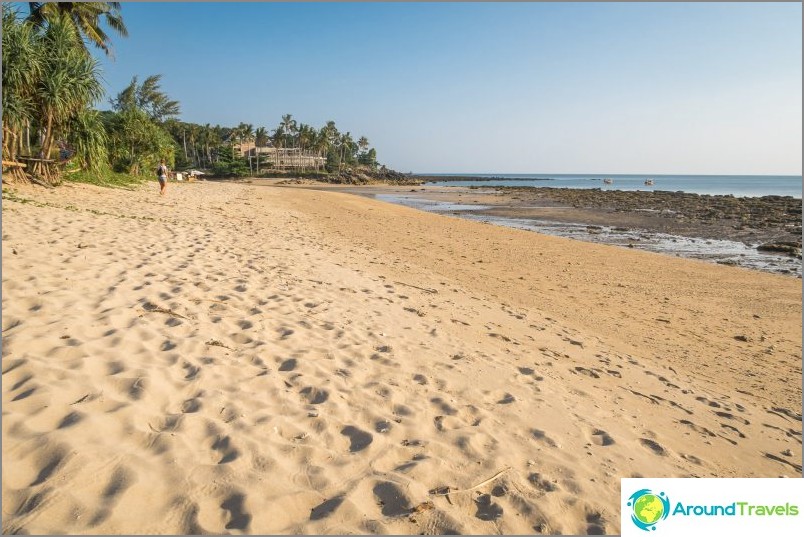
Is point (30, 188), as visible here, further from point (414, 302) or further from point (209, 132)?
point (209, 132)

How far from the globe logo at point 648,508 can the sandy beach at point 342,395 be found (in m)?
0.11

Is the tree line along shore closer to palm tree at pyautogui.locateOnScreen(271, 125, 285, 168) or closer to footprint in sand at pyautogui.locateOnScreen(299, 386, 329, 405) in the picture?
footprint in sand at pyautogui.locateOnScreen(299, 386, 329, 405)

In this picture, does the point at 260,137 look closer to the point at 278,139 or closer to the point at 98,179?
the point at 278,139

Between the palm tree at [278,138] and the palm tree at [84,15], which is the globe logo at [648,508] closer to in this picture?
the palm tree at [84,15]

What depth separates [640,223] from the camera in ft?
78.2

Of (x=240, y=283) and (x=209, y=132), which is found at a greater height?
(x=209, y=132)

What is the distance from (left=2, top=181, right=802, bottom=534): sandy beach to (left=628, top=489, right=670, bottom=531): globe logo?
0.11 metres

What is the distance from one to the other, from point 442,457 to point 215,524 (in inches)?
53.8

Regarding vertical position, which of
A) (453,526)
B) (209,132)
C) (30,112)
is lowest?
(453,526)

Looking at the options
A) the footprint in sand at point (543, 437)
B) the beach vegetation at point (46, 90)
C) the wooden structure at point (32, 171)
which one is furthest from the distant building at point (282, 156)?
the footprint in sand at point (543, 437)

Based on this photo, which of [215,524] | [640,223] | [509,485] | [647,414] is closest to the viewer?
[215,524]

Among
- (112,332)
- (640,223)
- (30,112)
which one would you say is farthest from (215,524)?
(640,223)

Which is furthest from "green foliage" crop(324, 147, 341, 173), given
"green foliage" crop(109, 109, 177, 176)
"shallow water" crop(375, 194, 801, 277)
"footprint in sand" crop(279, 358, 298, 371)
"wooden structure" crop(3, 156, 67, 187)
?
"footprint in sand" crop(279, 358, 298, 371)

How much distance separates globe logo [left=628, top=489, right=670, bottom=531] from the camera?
2.46m
